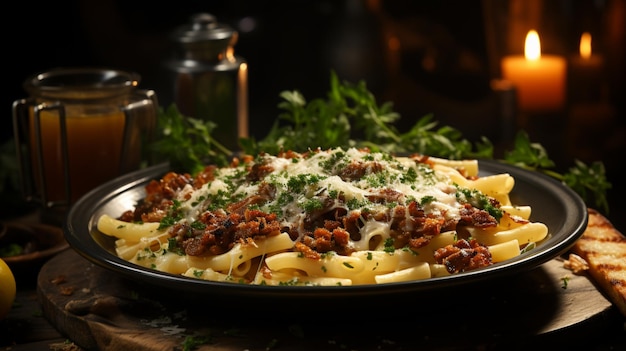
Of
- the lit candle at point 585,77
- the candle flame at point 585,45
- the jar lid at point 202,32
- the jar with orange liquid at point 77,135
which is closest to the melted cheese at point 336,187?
the jar with orange liquid at point 77,135

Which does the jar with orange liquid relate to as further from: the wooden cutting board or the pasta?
the wooden cutting board

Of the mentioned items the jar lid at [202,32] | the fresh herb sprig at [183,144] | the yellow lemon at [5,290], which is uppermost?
the jar lid at [202,32]

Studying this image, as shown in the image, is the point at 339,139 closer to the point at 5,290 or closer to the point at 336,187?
the point at 336,187

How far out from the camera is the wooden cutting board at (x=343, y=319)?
2.97 m

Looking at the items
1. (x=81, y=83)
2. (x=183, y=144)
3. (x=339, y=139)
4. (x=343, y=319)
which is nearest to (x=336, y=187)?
(x=343, y=319)

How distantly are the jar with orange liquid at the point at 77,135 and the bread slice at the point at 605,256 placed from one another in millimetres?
2238

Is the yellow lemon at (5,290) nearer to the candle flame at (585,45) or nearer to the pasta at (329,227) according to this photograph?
the pasta at (329,227)

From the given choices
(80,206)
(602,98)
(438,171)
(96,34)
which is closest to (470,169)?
(438,171)

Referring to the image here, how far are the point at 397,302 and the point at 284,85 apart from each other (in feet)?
17.9

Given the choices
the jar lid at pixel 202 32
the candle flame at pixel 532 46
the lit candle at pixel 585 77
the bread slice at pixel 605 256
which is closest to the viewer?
the bread slice at pixel 605 256

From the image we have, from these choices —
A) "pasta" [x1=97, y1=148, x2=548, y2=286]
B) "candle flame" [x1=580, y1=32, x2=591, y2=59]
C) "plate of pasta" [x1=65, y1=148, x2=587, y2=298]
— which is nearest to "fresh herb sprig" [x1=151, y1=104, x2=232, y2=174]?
"plate of pasta" [x1=65, y1=148, x2=587, y2=298]

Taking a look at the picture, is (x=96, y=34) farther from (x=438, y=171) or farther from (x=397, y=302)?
(x=397, y=302)

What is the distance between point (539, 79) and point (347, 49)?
141cm

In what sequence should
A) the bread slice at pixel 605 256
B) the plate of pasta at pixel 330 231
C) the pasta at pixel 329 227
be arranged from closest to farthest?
the plate of pasta at pixel 330 231 < the pasta at pixel 329 227 < the bread slice at pixel 605 256
